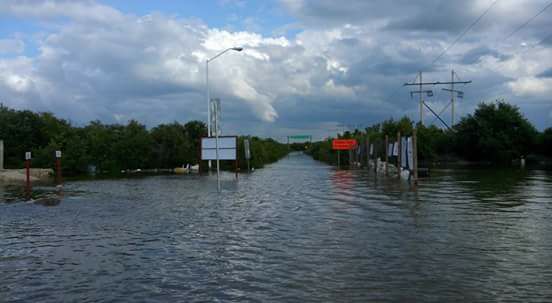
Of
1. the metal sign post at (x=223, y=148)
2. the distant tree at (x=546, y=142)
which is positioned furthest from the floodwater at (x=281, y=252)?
the distant tree at (x=546, y=142)

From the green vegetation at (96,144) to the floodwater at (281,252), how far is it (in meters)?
38.5

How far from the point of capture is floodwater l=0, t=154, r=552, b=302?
842 centimetres

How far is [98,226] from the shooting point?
1562 centimetres

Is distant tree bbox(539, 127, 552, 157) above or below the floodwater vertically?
above

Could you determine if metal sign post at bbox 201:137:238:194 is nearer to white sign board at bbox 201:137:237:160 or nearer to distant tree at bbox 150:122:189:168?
white sign board at bbox 201:137:237:160

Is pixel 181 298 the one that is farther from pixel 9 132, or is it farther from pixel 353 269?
pixel 9 132

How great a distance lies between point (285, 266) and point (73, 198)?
1720 cm

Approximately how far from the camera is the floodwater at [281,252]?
8422 millimetres

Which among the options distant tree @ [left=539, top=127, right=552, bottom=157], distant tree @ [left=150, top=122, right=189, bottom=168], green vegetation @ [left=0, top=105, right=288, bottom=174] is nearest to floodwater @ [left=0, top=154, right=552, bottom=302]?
green vegetation @ [left=0, top=105, right=288, bottom=174]

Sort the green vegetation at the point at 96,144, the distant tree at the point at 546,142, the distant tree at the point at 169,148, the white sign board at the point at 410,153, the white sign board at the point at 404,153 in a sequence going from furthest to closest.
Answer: the distant tree at the point at 546,142 → the distant tree at the point at 169,148 → the green vegetation at the point at 96,144 → the white sign board at the point at 404,153 → the white sign board at the point at 410,153

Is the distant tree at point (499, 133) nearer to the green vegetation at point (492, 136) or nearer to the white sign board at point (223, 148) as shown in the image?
the green vegetation at point (492, 136)

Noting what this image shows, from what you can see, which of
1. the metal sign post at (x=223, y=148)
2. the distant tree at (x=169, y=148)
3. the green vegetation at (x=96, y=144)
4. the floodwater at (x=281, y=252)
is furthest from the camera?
the distant tree at (x=169, y=148)

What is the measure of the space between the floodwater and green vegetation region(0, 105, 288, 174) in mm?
38479

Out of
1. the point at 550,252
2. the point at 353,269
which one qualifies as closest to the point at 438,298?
the point at 353,269
